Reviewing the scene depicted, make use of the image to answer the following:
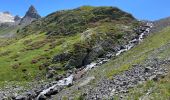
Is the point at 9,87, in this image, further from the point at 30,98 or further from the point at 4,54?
the point at 4,54

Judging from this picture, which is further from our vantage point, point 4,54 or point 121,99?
point 4,54

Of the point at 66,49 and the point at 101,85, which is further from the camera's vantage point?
the point at 66,49

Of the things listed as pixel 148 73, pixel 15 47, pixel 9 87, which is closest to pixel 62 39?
pixel 15 47

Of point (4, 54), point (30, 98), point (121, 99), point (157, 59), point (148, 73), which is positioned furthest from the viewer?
point (4, 54)

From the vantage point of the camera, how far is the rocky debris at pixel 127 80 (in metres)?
49.8

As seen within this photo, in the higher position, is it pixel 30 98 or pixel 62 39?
pixel 62 39

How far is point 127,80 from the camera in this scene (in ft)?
173

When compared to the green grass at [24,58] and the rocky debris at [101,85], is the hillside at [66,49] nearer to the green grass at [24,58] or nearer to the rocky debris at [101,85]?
the green grass at [24,58]

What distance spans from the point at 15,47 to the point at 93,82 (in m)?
72.0

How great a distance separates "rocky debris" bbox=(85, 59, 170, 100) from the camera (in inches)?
1960

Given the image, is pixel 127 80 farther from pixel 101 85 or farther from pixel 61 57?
pixel 61 57

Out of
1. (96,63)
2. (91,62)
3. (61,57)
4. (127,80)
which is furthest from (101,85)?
(61,57)

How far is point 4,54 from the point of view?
11781cm

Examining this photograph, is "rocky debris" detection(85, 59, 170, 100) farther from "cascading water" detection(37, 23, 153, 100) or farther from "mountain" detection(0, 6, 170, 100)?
"cascading water" detection(37, 23, 153, 100)
